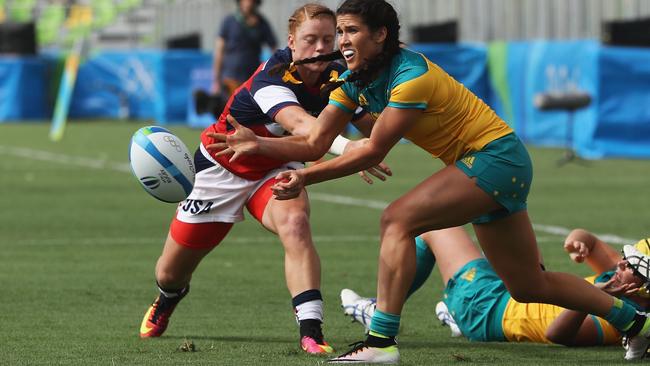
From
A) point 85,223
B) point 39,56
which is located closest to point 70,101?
point 39,56

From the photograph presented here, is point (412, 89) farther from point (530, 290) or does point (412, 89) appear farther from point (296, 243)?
point (296, 243)

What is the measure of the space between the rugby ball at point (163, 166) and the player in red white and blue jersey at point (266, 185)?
0.99 feet

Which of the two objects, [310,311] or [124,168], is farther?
[124,168]

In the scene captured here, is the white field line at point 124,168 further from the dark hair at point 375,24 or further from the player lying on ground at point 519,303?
the dark hair at point 375,24

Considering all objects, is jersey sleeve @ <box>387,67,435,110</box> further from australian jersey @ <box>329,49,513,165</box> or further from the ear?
the ear

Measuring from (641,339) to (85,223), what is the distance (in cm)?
790

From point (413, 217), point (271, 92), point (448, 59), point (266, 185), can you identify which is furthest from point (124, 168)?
point (413, 217)

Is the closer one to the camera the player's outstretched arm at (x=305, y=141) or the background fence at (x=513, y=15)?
the player's outstretched arm at (x=305, y=141)

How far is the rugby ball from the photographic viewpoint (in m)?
7.47

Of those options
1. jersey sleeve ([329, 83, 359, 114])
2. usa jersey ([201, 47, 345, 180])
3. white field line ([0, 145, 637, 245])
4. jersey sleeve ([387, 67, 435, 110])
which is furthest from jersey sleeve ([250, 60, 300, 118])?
white field line ([0, 145, 637, 245])

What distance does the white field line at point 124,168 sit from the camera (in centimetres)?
1265

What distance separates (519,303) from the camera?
7477mm

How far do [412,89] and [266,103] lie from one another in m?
1.38

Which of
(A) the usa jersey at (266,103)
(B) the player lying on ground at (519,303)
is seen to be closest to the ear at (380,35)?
(A) the usa jersey at (266,103)
